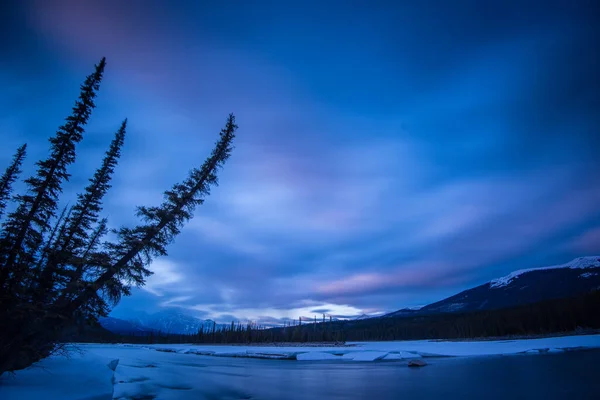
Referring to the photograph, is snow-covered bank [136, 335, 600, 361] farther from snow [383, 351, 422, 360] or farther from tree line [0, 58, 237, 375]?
tree line [0, 58, 237, 375]

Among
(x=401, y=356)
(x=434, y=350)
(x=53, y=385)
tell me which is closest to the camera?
(x=53, y=385)

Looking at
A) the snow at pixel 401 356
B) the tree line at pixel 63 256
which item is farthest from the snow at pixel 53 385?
the snow at pixel 401 356

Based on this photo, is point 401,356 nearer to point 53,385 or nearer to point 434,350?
point 434,350

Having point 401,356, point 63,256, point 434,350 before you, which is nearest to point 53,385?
point 63,256

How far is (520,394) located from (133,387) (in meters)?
18.6

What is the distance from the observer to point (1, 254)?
15.0m

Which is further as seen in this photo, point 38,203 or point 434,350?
point 434,350

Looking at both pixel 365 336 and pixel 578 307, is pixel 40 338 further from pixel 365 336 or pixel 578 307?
pixel 365 336

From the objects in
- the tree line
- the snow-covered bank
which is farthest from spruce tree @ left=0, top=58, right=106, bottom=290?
the snow-covered bank

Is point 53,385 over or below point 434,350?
below

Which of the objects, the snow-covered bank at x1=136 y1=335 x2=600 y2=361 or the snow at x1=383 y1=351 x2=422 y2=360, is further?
the snow-covered bank at x1=136 y1=335 x2=600 y2=361

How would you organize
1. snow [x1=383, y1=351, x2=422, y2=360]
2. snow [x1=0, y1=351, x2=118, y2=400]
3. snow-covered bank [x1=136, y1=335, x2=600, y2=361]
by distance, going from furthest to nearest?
snow-covered bank [x1=136, y1=335, x2=600, y2=361] < snow [x1=383, y1=351, x2=422, y2=360] < snow [x1=0, y1=351, x2=118, y2=400]

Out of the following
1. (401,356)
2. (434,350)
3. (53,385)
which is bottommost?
(53,385)

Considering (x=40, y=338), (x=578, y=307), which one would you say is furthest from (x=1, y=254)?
(x=578, y=307)
